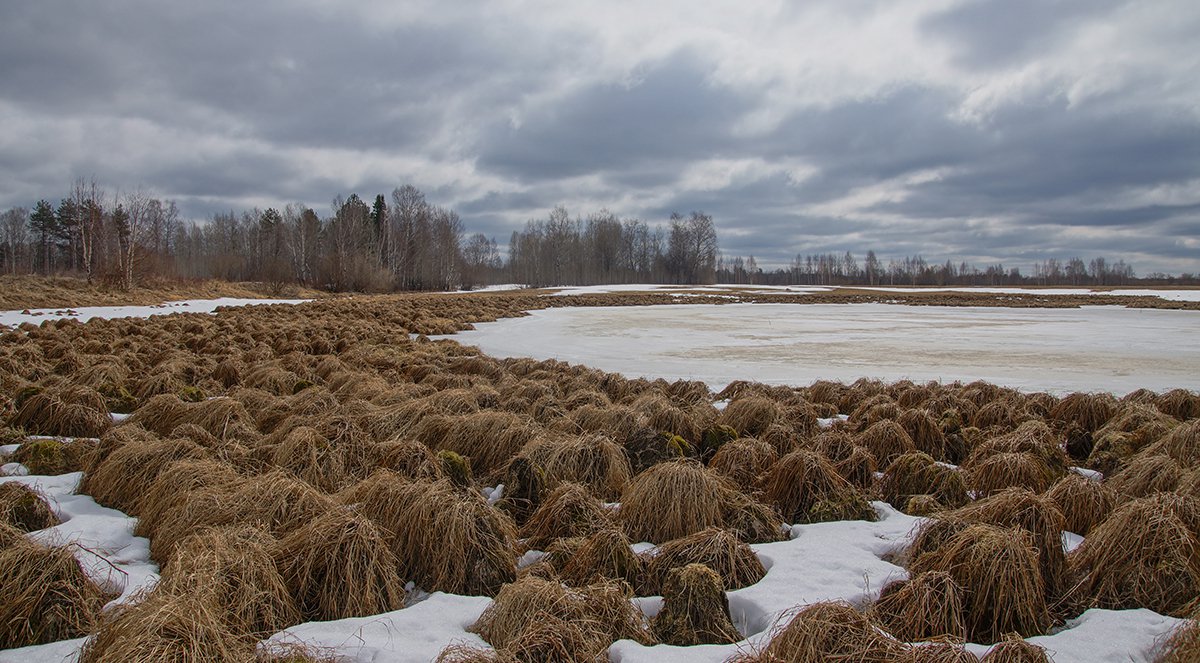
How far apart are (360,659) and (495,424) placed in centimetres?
327

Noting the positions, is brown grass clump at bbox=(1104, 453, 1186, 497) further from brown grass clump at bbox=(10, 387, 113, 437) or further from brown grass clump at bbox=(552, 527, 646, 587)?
brown grass clump at bbox=(10, 387, 113, 437)

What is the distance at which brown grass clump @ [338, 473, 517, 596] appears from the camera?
137 inches

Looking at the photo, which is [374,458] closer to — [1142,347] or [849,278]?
[1142,347]

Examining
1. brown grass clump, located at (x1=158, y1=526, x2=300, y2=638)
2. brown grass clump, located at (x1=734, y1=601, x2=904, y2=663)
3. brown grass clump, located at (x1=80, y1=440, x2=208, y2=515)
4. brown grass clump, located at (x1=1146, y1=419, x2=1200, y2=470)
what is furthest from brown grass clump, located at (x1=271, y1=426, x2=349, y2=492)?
brown grass clump, located at (x1=1146, y1=419, x2=1200, y2=470)

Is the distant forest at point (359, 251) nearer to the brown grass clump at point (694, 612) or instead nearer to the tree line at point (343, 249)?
the tree line at point (343, 249)

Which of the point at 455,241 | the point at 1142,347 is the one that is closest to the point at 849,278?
the point at 455,241

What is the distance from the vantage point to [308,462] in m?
4.95

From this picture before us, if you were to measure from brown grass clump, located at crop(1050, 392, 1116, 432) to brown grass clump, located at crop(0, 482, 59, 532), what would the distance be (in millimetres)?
8565

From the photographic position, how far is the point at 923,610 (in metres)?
2.84

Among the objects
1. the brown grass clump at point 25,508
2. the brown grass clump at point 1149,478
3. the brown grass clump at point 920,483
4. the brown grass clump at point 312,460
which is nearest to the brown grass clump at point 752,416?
the brown grass clump at point 920,483

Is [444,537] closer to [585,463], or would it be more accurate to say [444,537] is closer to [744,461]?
[585,463]

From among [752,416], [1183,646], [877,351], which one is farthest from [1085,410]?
[877,351]

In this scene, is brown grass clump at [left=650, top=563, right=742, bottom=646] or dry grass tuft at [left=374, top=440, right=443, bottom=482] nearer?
brown grass clump at [left=650, top=563, right=742, bottom=646]

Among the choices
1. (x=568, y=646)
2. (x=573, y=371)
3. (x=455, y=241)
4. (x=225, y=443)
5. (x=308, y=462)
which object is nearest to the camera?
(x=568, y=646)
